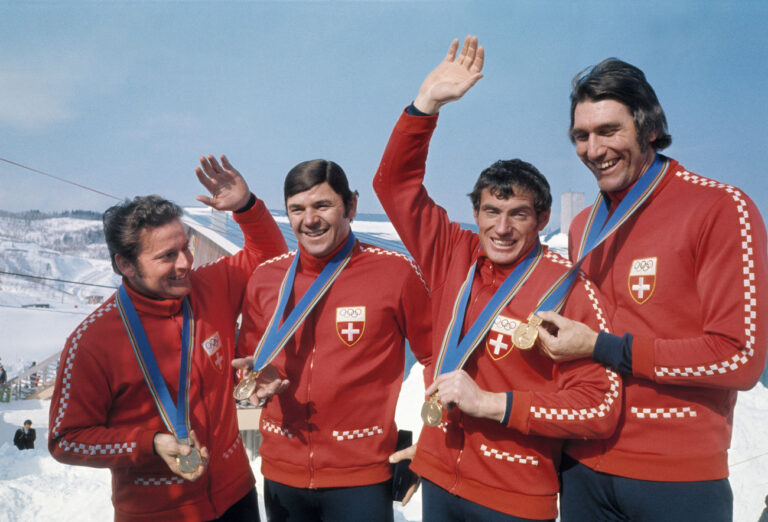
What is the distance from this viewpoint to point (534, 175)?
87.7 inches

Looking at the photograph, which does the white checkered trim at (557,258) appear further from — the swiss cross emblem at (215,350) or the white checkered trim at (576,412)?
the swiss cross emblem at (215,350)

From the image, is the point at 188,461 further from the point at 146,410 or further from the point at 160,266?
the point at 160,266

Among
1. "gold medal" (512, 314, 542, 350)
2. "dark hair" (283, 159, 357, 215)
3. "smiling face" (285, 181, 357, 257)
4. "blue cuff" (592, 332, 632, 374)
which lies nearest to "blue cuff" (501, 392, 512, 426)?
"gold medal" (512, 314, 542, 350)

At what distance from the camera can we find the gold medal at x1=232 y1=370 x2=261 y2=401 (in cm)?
219

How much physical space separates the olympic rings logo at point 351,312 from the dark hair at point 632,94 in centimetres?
131

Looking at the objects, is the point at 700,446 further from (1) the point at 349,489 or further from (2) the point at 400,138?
(2) the point at 400,138

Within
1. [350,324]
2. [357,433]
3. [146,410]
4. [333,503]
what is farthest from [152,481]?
[350,324]

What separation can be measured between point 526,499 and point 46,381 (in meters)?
22.2

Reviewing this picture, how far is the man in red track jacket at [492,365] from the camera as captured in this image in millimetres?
1974

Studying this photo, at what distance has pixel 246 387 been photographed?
2211mm

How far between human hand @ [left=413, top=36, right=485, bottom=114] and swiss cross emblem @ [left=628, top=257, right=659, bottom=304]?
0.97 metres

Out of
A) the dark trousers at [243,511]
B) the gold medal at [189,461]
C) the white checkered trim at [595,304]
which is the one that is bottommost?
the dark trousers at [243,511]

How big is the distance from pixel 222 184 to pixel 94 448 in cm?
142

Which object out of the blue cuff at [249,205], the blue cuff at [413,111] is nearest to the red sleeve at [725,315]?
the blue cuff at [413,111]
